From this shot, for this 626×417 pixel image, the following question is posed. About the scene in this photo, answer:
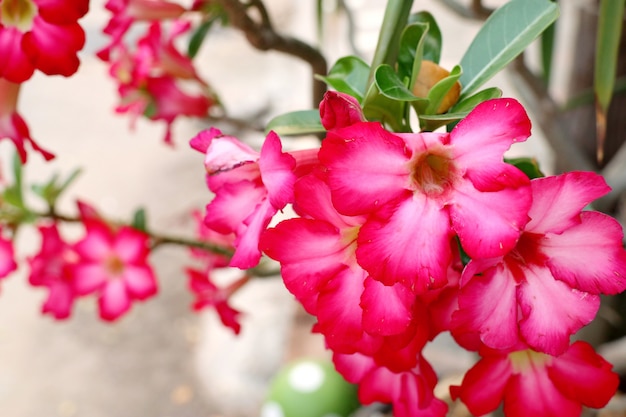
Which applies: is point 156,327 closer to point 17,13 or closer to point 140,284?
point 140,284

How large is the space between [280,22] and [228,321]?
3.86 m

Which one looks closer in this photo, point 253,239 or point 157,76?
point 253,239

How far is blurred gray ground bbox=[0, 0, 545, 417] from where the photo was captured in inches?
81.8

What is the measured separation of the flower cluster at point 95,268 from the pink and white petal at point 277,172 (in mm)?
573

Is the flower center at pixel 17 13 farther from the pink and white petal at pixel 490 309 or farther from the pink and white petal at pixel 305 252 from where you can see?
the pink and white petal at pixel 490 309

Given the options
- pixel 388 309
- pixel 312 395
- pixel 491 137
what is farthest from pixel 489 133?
pixel 312 395

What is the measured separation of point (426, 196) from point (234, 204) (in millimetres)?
132

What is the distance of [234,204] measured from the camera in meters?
0.43

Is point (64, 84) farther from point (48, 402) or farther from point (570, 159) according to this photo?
point (570, 159)

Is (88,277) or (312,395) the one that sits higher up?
(88,277)

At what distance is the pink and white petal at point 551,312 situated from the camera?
1.19ft

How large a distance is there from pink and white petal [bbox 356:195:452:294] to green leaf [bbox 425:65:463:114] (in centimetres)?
12

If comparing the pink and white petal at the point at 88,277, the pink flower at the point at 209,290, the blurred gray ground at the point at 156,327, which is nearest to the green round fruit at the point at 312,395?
the blurred gray ground at the point at 156,327

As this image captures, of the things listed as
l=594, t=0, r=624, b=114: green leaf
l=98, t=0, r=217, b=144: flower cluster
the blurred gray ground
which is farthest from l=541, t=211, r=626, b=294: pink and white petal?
the blurred gray ground
